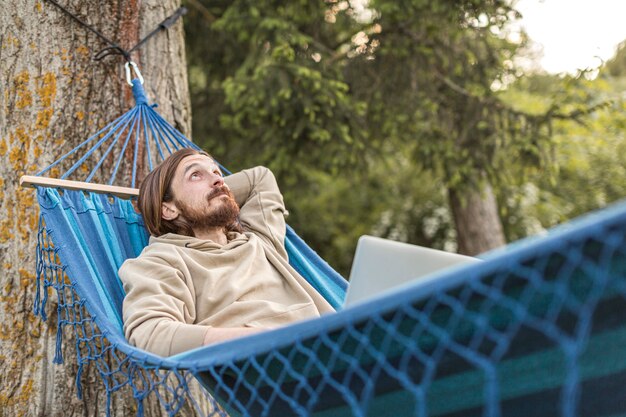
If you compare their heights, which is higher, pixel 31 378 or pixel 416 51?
pixel 416 51

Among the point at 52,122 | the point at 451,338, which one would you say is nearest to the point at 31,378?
the point at 52,122

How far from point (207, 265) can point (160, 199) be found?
27cm

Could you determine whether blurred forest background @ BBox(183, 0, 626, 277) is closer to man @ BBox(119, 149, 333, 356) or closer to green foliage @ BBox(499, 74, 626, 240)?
green foliage @ BBox(499, 74, 626, 240)

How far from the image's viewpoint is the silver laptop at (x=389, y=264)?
4.55 feet

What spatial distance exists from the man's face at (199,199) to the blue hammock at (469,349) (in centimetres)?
64

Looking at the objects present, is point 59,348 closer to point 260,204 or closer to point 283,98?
point 260,204

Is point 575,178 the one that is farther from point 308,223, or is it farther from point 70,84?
point 70,84

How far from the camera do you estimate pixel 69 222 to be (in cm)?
199

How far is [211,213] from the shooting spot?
2.15 m

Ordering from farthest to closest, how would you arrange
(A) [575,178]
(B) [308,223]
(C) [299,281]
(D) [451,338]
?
(B) [308,223] < (A) [575,178] < (C) [299,281] < (D) [451,338]

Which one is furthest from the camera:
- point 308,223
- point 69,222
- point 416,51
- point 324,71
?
point 308,223

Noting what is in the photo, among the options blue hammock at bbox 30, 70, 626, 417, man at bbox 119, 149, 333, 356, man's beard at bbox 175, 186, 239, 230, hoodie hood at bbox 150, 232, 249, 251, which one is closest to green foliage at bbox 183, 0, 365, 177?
man at bbox 119, 149, 333, 356

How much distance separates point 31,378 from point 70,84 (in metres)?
0.95

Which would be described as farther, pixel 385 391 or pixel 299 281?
pixel 299 281
